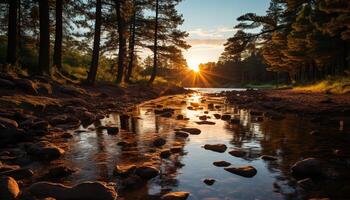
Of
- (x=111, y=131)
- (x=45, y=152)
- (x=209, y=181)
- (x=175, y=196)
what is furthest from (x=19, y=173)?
(x=111, y=131)

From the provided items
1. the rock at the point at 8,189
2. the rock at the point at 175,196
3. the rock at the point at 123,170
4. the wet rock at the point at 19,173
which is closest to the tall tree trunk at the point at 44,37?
the wet rock at the point at 19,173

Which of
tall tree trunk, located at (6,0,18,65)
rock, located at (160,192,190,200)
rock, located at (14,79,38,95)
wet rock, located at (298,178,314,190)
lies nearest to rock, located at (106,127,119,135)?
rock, located at (160,192,190,200)

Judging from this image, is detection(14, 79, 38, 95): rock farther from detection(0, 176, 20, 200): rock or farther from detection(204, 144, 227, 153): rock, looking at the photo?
detection(0, 176, 20, 200): rock

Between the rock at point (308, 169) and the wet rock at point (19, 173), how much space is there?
4215 millimetres

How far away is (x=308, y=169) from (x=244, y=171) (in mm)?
1005

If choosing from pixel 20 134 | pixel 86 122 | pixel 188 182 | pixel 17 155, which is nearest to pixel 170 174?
pixel 188 182

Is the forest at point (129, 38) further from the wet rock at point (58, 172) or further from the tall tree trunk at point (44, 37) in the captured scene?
the wet rock at point (58, 172)

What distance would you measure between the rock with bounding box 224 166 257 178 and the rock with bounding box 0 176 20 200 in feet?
10.8

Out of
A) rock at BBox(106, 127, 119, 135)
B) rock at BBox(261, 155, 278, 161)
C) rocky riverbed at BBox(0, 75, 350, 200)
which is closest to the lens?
rocky riverbed at BBox(0, 75, 350, 200)

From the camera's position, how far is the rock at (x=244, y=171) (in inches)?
225

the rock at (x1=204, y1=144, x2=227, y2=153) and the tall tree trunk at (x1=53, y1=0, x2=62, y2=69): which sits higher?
the tall tree trunk at (x1=53, y1=0, x2=62, y2=69)

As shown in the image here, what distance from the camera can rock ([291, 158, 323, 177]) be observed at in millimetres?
5578

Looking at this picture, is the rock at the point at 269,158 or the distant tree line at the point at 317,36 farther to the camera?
the distant tree line at the point at 317,36

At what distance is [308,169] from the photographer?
18.4ft
